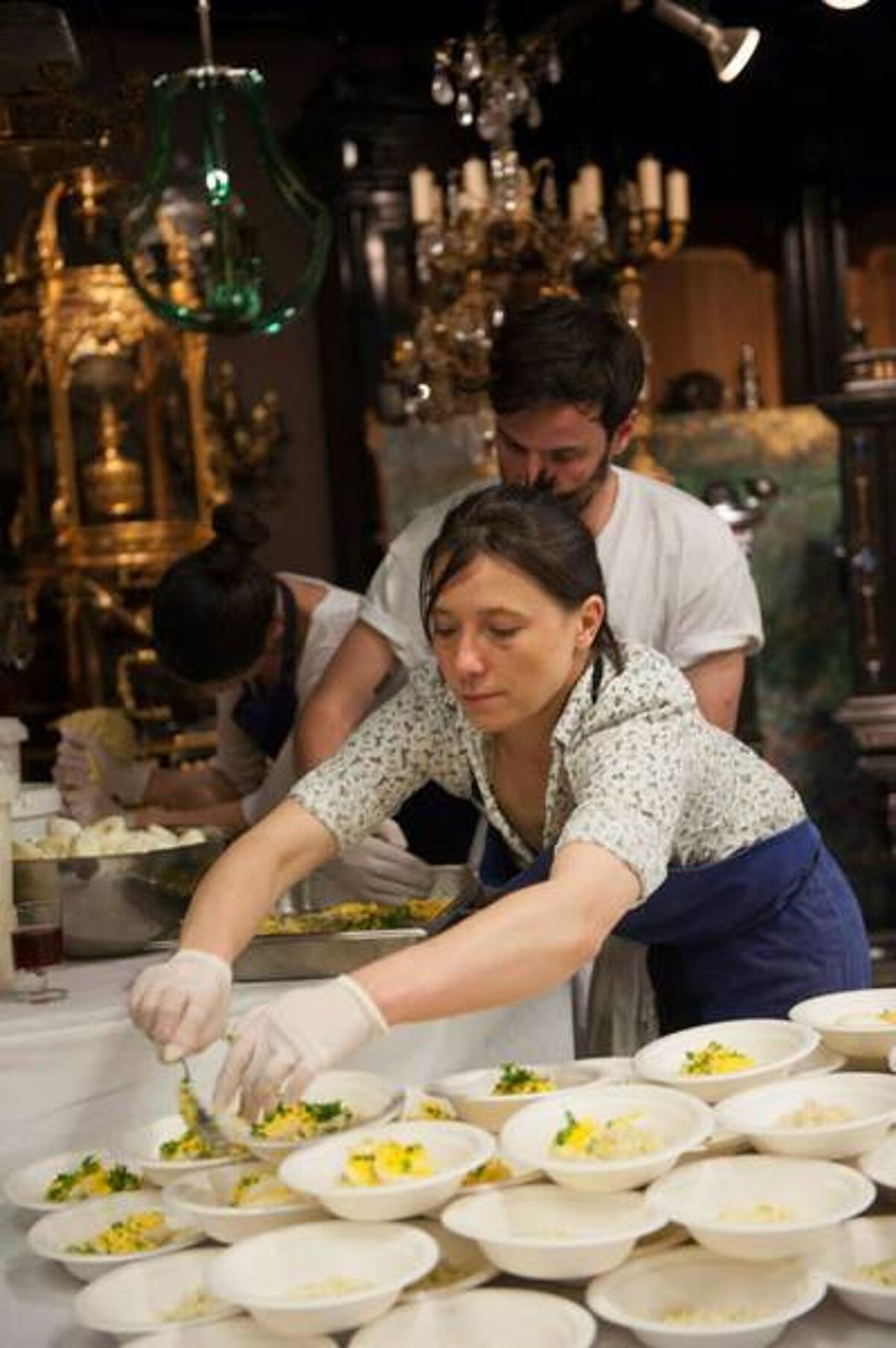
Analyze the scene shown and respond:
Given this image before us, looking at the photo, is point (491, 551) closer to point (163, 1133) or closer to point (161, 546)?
point (163, 1133)

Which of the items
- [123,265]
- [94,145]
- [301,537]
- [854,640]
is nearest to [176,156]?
[123,265]

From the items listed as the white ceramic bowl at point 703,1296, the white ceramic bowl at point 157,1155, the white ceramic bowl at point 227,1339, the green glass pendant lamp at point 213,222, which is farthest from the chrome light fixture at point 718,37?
the white ceramic bowl at point 227,1339

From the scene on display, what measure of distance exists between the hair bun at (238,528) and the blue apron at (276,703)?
0.35 ft

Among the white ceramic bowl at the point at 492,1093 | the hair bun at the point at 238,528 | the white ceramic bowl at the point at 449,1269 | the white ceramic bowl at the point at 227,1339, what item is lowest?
the white ceramic bowl at the point at 227,1339

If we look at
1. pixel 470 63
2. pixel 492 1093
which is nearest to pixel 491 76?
pixel 470 63

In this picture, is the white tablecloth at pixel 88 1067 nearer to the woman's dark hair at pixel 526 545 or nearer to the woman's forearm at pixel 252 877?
the woman's forearm at pixel 252 877

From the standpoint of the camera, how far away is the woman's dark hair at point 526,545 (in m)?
2.47

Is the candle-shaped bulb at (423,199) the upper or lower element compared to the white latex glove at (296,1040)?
upper

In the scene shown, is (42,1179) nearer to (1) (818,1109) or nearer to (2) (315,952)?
(2) (315,952)

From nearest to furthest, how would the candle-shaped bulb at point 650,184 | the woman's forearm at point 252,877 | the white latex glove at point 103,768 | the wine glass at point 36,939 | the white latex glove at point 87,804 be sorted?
the woman's forearm at point 252,877 → the wine glass at point 36,939 → the white latex glove at point 87,804 → the white latex glove at point 103,768 → the candle-shaped bulb at point 650,184

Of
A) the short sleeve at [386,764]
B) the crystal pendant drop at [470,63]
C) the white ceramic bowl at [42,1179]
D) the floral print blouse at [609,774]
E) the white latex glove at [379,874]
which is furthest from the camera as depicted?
the crystal pendant drop at [470,63]

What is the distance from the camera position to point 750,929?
9.64ft

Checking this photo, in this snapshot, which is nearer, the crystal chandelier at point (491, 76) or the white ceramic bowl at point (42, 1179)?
the white ceramic bowl at point (42, 1179)

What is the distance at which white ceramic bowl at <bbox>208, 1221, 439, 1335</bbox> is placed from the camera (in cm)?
176
